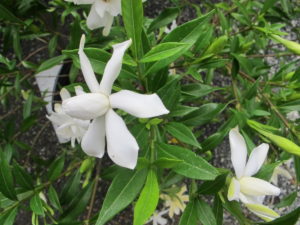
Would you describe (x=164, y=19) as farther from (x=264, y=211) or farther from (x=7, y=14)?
(x=264, y=211)

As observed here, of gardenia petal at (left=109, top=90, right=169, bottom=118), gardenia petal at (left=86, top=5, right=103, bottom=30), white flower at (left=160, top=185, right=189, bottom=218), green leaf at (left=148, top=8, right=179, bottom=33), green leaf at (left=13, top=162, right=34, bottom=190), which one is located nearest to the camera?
gardenia petal at (left=109, top=90, right=169, bottom=118)

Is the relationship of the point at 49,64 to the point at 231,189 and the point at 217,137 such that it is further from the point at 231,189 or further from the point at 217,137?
the point at 231,189

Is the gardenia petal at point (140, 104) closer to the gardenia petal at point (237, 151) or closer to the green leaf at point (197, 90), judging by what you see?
the gardenia petal at point (237, 151)

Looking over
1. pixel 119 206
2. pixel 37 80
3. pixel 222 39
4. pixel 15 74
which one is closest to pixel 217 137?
pixel 222 39

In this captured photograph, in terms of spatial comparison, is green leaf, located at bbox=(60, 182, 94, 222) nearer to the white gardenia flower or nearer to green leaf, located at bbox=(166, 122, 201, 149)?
green leaf, located at bbox=(166, 122, 201, 149)

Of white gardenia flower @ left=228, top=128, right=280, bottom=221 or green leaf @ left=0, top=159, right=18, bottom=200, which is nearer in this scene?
white gardenia flower @ left=228, top=128, right=280, bottom=221

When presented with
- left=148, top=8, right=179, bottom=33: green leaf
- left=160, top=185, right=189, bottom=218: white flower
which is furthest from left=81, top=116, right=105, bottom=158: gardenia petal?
left=160, top=185, right=189, bottom=218: white flower
